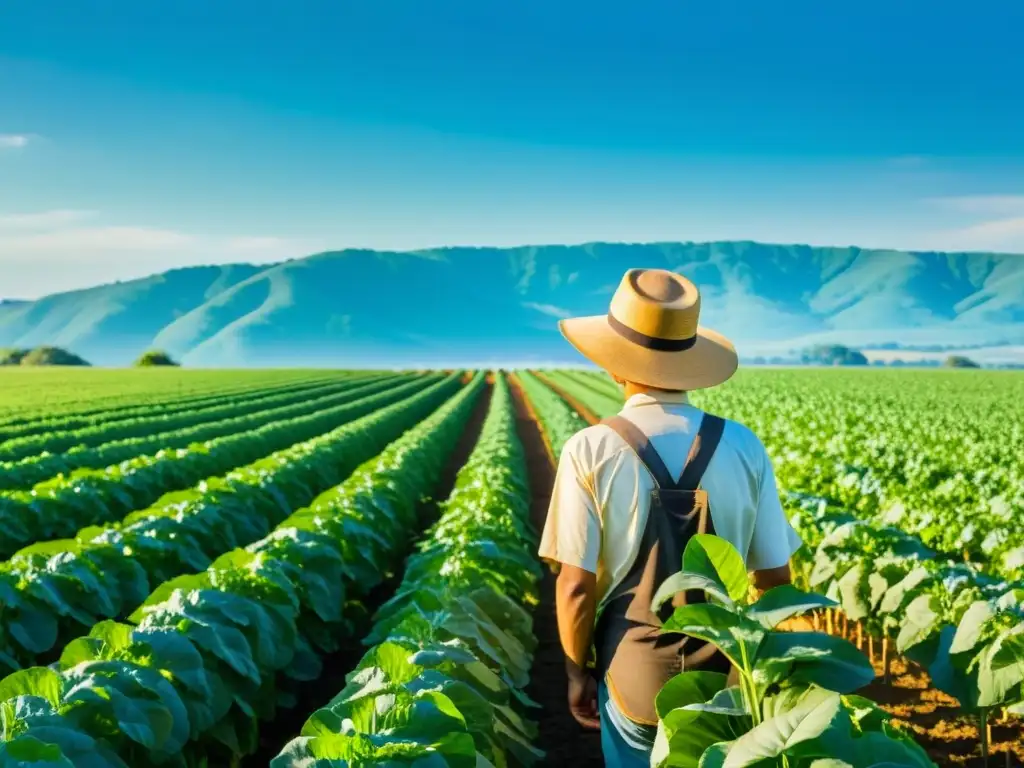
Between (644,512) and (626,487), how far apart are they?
3.6 inches

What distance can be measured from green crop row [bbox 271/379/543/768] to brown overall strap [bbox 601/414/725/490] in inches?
37.3

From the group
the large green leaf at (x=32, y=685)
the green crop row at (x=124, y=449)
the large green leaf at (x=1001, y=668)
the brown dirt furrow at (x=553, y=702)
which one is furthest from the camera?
the green crop row at (x=124, y=449)

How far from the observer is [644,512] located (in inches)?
109

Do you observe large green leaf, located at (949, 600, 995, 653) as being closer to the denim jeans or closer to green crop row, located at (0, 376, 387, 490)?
the denim jeans

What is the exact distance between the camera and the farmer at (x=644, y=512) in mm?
2789

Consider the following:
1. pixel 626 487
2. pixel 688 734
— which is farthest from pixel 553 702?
pixel 688 734

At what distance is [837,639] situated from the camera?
79.7 inches

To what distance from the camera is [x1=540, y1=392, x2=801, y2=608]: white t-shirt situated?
110 inches

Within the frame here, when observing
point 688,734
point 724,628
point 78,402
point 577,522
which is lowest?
point 78,402

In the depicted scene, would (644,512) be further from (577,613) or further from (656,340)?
(656,340)

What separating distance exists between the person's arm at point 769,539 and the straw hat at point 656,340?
35cm

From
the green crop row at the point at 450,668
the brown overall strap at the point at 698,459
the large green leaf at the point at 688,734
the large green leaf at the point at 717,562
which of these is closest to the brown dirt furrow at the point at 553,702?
the green crop row at the point at 450,668

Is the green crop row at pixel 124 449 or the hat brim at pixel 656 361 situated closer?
the hat brim at pixel 656 361

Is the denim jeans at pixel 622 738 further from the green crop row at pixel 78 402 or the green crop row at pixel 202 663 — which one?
the green crop row at pixel 78 402
